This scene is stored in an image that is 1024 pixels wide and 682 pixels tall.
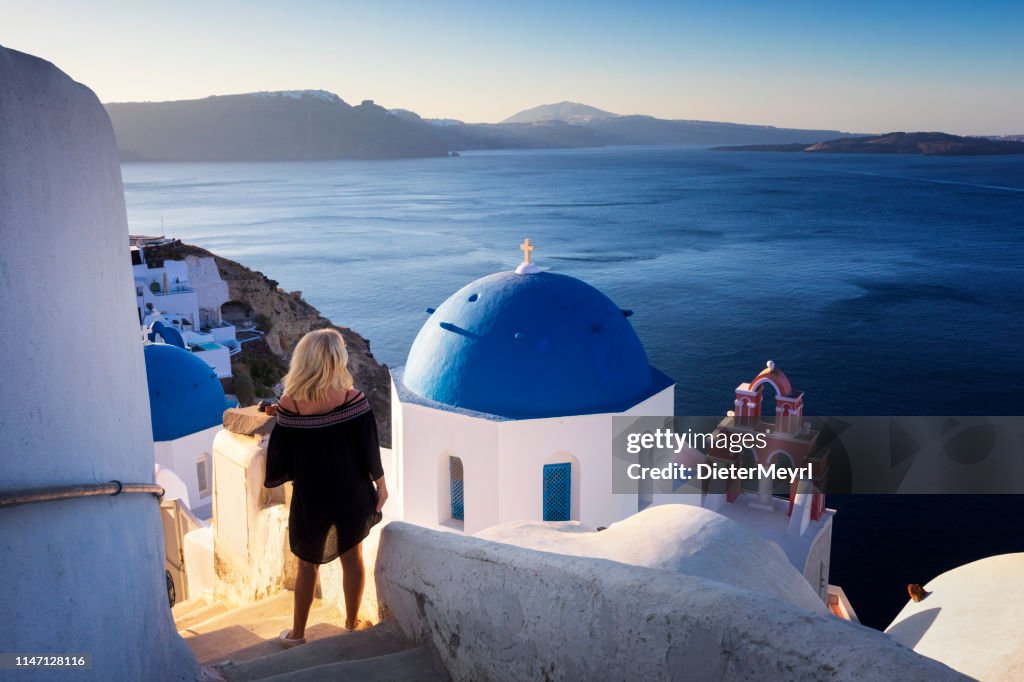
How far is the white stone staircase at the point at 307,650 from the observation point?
9.40ft

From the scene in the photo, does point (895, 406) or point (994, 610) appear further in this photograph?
point (895, 406)

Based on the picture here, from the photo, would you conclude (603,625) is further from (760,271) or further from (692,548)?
(760,271)

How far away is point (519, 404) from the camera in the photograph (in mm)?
9023

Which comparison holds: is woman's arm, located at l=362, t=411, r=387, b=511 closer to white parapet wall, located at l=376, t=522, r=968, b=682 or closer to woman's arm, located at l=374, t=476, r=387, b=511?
woman's arm, located at l=374, t=476, r=387, b=511

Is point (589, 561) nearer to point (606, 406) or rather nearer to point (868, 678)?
point (868, 678)

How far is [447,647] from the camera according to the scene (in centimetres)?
298

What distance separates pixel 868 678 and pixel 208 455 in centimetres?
1697

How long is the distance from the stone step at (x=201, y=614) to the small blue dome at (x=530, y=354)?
12.5 feet

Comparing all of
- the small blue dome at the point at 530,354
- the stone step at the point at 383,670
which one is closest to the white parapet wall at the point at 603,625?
the stone step at the point at 383,670

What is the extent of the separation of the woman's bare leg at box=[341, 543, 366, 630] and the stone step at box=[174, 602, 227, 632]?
87.2 inches

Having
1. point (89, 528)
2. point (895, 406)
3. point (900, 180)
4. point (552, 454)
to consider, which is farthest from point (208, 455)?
point (900, 180)

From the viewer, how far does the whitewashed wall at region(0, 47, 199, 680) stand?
7.55 feet

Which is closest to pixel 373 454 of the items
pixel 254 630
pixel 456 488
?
pixel 254 630

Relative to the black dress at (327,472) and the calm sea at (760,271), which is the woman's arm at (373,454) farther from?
the calm sea at (760,271)
